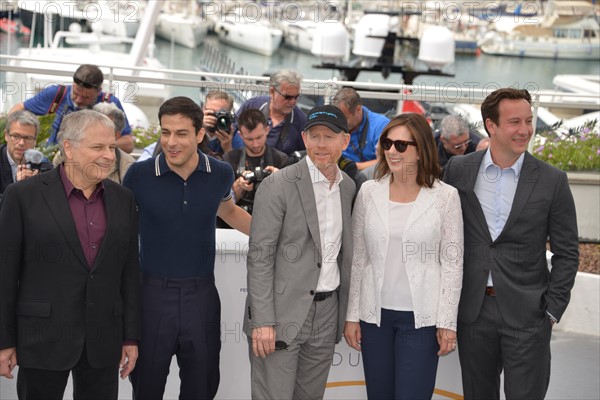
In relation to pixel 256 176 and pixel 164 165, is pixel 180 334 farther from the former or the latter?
pixel 256 176

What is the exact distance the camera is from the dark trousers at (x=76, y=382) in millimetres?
3439

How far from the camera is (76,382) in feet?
11.6

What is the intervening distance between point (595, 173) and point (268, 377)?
16.7ft

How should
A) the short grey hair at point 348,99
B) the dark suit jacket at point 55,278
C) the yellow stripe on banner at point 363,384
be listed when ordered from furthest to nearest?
1. the short grey hair at point 348,99
2. the yellow stripe on banner at point 363,384
3. the dark suit jacket at point 55,278

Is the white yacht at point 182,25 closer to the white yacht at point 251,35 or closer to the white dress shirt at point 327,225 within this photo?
the white yacht at point 251,35

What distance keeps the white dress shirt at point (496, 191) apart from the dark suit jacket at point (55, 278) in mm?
1484

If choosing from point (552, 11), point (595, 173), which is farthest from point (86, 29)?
point (595, 173)

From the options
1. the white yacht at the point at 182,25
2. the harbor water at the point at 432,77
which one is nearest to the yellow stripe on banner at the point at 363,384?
the harbor water at the point at 432,77

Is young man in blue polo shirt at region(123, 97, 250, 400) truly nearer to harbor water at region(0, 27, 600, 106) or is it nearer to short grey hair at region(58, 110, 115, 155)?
short grey hair at region(58, 110, 115, 155)

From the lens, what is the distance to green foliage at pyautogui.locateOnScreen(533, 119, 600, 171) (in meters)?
7.74

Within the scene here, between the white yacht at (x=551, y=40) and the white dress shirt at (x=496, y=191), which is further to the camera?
the white yacht at (x=551, y=40)

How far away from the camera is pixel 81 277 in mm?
3340

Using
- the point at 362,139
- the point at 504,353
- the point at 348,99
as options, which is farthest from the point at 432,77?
the point at 504,353

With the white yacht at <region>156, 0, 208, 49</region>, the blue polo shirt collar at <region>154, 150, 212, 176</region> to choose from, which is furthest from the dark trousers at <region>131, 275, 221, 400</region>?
the white yacht at <region>156, 0, 208, 49</region>
